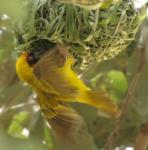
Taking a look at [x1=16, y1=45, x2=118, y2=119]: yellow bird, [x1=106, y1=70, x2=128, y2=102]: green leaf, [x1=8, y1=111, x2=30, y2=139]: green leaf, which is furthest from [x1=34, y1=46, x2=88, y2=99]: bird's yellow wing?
[x1=106, y1=70, x2=128, y2=102]: green leaf

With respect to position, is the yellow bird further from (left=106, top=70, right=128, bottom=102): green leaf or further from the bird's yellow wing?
(left=106, top=70, right=128, bottom=102): green leaf

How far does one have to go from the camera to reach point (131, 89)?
4.58 feet

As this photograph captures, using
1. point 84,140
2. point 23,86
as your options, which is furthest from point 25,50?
point 23,86

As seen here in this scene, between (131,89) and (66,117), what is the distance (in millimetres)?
438

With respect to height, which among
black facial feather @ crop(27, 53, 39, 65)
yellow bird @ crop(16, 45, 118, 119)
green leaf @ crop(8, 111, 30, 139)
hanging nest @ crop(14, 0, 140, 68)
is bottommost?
green leaf @ crop(8, 111, 30, 139)

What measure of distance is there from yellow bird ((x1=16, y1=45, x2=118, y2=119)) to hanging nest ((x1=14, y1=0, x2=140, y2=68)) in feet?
0.10

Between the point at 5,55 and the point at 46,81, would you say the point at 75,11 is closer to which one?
the point at 46,81

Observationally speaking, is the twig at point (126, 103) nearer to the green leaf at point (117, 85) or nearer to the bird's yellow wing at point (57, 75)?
the green leaf at point (117, 85)

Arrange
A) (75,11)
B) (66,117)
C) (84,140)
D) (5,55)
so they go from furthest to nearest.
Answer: (5,55) → (84,140) → (66,117) → (75,11)

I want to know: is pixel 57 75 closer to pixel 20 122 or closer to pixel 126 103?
pixel 126 103

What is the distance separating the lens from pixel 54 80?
874mm

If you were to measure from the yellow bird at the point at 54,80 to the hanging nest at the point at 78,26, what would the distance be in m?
0.03

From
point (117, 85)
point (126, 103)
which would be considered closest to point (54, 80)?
point (126, 103)

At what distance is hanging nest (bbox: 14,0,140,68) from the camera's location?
2.92ft
